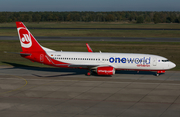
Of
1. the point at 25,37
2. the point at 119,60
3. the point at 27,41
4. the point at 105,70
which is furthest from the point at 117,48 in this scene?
the point at 25,37

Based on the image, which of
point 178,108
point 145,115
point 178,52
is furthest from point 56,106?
point 178,52

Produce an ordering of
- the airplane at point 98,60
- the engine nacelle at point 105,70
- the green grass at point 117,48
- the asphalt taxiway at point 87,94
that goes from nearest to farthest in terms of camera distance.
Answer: the asphalt taxiway at point 87,94
the engine nacelle at point 105,70
the airplane at point 98,60
the green grass at point 117,48

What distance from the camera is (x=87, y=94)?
3225 cm

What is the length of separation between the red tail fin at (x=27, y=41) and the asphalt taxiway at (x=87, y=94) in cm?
458

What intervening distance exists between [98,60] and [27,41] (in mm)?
13087

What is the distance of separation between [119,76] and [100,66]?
3.85m

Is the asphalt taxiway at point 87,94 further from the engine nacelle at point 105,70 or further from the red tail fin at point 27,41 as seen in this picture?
the red tail fin at point 27,41

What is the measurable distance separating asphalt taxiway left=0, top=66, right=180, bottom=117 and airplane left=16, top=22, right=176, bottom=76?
1.63 meters

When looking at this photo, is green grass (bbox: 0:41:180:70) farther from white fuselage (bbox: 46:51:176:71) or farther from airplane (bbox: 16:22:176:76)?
white fuselage (bbox: 46:51:176:71)

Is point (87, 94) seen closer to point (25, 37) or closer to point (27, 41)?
point (27, 41)

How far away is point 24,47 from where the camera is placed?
44.9 metres

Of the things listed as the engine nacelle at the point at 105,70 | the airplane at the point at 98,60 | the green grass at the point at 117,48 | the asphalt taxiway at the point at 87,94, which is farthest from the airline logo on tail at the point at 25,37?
the green grass at the point at 117,48

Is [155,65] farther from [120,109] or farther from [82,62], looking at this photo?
[120,109]

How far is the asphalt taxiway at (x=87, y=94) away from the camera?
2584 centimetres
